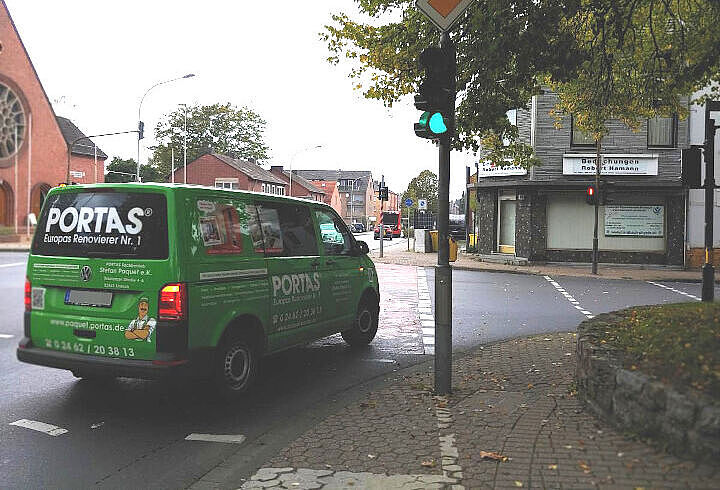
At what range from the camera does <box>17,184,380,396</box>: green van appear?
18.5 feet

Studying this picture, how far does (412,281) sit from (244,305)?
43.4 ft

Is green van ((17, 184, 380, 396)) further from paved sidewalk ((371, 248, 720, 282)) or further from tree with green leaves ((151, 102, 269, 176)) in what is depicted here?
tree with green leaves ((151, 102, 269, 176))

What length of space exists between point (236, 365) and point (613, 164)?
23.4 meters

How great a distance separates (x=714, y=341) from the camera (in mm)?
4719

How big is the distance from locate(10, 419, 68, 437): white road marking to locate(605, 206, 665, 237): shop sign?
2479 cm

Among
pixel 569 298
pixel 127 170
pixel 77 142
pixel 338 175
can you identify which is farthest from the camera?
pixel 338 175

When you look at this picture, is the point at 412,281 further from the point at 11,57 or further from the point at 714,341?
the point at 11,57

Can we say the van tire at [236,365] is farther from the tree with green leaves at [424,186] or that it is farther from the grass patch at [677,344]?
the tree with green leaves at [424,186]

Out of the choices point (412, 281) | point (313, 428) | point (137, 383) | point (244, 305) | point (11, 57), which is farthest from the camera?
point (11, 57)

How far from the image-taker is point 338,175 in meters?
134

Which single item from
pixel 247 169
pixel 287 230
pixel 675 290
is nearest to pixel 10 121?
pixel 247 169

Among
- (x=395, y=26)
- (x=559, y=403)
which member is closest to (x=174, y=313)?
(x=559, y=403)

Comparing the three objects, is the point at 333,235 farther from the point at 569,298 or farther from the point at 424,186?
the point at 424,186

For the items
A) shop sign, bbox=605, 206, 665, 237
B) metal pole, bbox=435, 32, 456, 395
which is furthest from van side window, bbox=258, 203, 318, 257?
shop sign, bbox=605, 206, 665, 237
